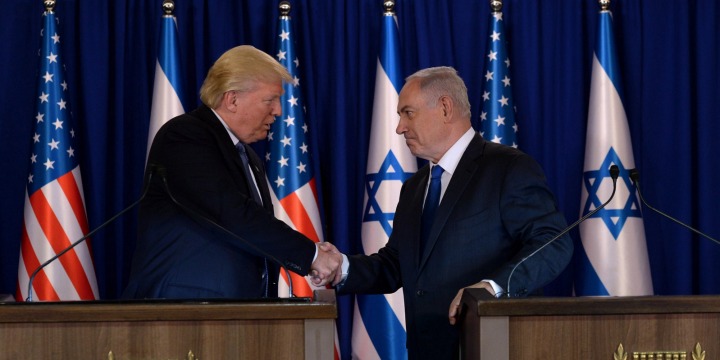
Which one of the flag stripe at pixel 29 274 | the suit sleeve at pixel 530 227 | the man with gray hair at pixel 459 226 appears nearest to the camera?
the suit sleeve at pixel 530 227

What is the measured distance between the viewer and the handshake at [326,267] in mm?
3896

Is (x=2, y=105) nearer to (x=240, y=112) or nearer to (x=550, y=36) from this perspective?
(x=240, y=112)

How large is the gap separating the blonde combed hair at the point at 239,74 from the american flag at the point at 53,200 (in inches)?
63.8

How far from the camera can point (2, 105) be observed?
5691 mm

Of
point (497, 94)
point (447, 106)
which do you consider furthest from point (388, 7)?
point (447, 106)

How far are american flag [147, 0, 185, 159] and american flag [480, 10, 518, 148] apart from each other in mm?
1633

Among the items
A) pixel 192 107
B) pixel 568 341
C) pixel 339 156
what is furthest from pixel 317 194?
pixel 568 341

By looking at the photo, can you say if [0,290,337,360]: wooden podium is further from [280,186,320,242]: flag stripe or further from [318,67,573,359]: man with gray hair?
[280,186,320,242]: flag stripe

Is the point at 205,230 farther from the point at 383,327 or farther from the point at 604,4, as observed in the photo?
the point at 604,4

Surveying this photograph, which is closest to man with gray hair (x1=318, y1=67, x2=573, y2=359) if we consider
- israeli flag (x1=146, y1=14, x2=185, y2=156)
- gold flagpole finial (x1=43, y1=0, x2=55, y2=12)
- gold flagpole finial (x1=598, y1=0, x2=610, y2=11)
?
israeli flag (x1=146, y1=14, x2=185, y2=156)

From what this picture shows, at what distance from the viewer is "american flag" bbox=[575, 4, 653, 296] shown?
17.7 feet

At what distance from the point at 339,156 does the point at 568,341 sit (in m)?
3.05

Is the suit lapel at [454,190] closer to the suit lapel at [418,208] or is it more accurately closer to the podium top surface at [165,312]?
the suit lapel at [418,208]

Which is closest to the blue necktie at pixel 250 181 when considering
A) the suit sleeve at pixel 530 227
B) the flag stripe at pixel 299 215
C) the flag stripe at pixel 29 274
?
the suit sleeve at pixel 530 227
